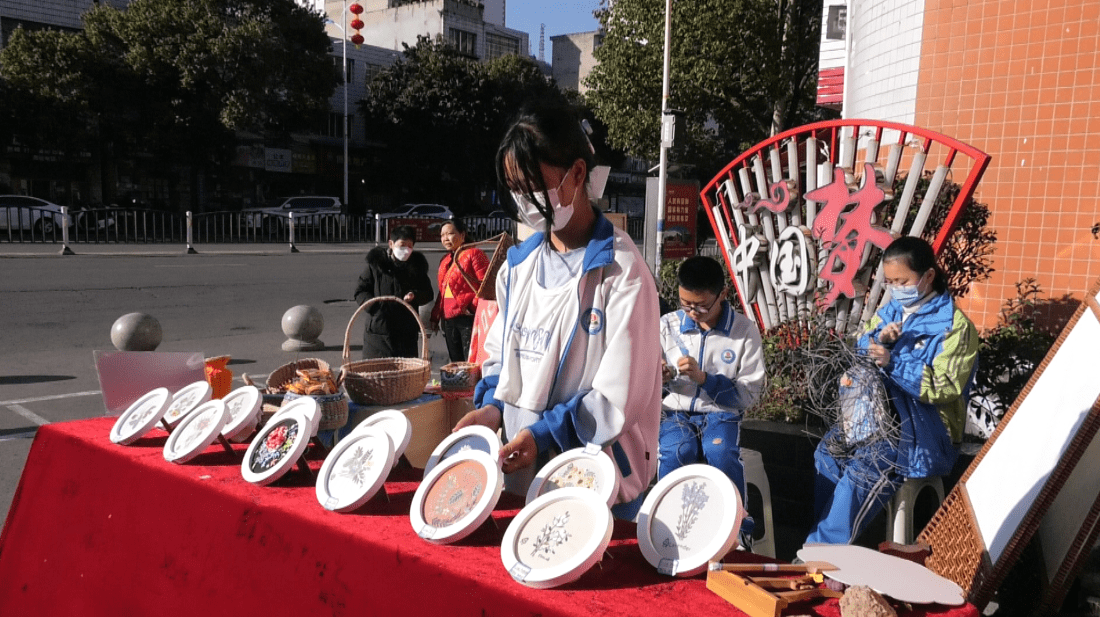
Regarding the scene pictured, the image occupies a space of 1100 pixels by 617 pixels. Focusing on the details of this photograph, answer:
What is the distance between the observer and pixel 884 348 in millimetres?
3104

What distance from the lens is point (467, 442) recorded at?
2.19 m

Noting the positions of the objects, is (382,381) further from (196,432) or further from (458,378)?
(196,432)

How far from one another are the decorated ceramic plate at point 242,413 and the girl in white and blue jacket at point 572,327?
928 mm

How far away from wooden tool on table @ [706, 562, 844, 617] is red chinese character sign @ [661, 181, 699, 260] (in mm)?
8076

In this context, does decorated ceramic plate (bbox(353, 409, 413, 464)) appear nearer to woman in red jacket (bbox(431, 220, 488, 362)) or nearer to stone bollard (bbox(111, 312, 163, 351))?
woman in red jacket (bbox(431, 220, 488, 362))

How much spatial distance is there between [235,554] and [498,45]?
159 feet

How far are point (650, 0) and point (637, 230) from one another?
53.5ft

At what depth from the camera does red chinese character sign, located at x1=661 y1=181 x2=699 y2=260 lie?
9656 millimetres

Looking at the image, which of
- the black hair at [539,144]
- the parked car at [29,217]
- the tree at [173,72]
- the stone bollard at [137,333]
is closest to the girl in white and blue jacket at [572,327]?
the black hair at [539,144]

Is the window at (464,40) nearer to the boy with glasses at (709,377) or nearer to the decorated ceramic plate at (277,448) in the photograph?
the boy with glasses at (709,377)

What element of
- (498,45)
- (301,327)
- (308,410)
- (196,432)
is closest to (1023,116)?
(308,410)

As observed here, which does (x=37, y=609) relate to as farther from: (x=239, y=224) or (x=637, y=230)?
(x=637, y=230)

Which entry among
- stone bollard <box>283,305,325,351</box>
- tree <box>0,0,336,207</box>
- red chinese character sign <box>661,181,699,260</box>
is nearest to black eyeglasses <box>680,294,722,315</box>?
stone bollard <box>283,305,325,351</box>

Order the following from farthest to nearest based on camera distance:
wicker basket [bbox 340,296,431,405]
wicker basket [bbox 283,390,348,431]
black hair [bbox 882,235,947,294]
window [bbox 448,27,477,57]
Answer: window [bbox 448,27,477,57] → wicker basket [bbox 340,296,431,405] → black hair [bbox 882,235,947,294] → wicker basket [bbox 283,390,348,431]
